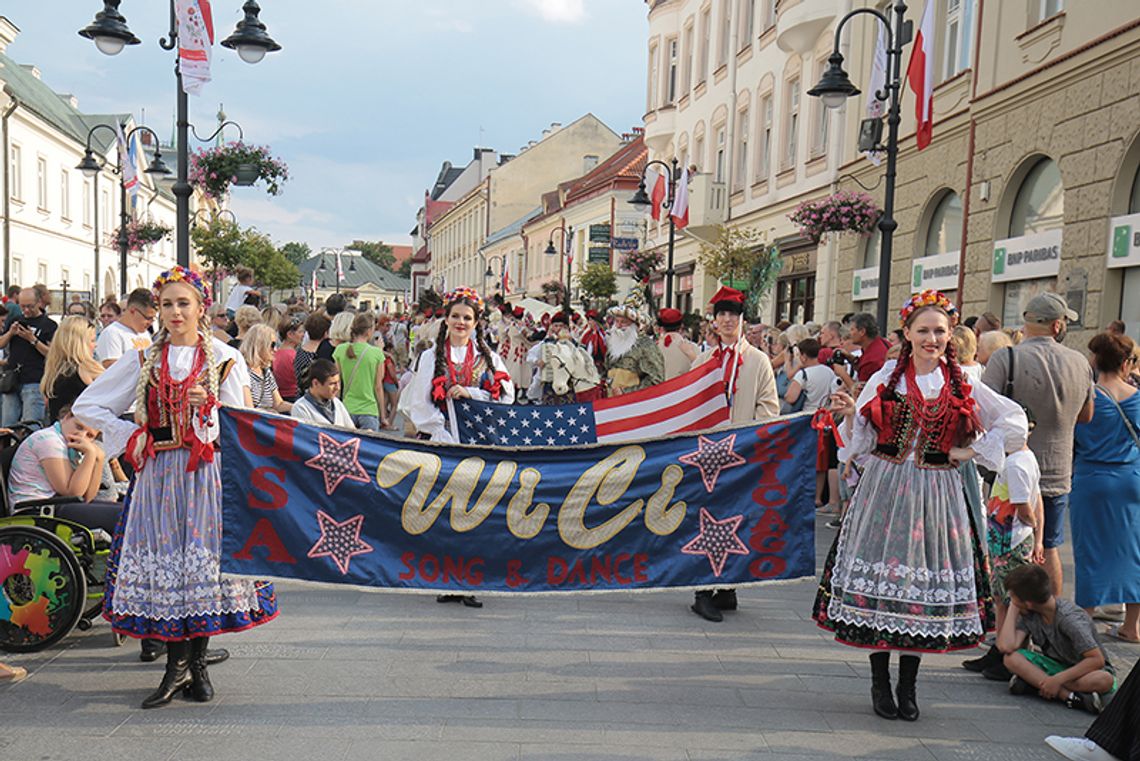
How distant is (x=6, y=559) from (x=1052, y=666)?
5.54m


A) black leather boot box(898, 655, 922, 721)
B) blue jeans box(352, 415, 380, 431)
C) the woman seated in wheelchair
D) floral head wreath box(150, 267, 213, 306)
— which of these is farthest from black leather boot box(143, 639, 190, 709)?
blue jeans box(352, 415, 380, 431)

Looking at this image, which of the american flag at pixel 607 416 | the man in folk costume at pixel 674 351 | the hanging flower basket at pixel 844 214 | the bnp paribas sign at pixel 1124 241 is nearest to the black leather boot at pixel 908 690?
the american flag at pixel 607 416

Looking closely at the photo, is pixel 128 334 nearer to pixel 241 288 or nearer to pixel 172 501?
pixel 172 501

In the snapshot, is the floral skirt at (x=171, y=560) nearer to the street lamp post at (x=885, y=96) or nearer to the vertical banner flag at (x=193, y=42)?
the vertical banner flag at (x=193, y=42)

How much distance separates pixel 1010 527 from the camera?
214 inches

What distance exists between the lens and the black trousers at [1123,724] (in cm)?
370

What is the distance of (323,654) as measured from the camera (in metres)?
5.33

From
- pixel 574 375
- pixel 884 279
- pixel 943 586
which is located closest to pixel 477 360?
pixel 943 586

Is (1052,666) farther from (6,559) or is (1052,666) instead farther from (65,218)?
(65,218)

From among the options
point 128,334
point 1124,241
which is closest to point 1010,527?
point 128,334

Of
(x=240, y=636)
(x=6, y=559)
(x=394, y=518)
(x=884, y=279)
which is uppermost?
(x=884, y=279)

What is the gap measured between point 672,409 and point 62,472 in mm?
3766

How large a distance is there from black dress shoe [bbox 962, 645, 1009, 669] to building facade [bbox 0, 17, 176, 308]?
30063mm

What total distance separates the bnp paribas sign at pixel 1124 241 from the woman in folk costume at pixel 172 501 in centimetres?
1024
